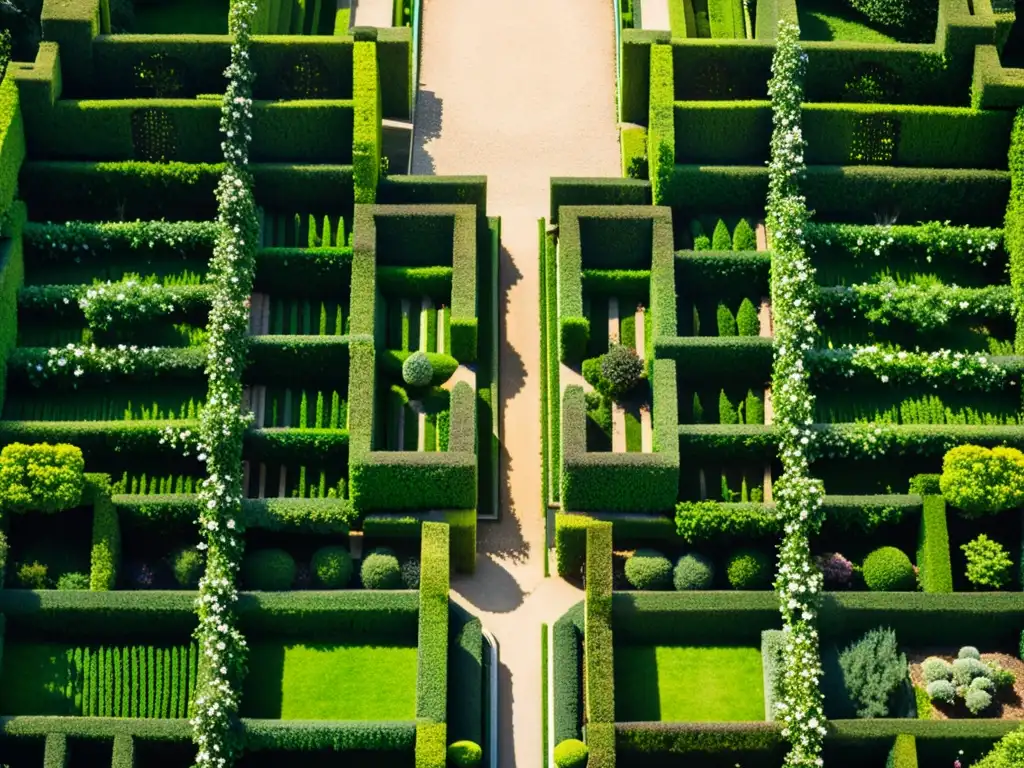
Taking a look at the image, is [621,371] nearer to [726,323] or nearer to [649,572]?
[726,323]

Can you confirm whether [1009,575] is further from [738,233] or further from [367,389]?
[367,389]

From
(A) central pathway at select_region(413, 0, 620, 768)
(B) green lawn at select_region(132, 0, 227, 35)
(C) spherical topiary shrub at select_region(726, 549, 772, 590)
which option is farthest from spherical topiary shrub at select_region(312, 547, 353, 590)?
(B) green lawn at select_region(132, 0, 227, 35)

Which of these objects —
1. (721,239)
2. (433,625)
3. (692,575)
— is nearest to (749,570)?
(692,575)

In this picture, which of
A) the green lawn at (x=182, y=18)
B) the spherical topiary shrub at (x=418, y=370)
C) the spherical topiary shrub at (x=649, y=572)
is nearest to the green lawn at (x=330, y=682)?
the spherical topiary shrub at (x=649, y=572)

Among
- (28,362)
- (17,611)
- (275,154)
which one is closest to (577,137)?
(275,154)

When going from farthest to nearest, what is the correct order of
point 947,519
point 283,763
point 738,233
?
1. point 738,233
2. point 947,519
3. point 283,763

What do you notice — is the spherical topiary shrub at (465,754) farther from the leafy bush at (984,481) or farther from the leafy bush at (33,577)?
the leafy bush at (984,481)
